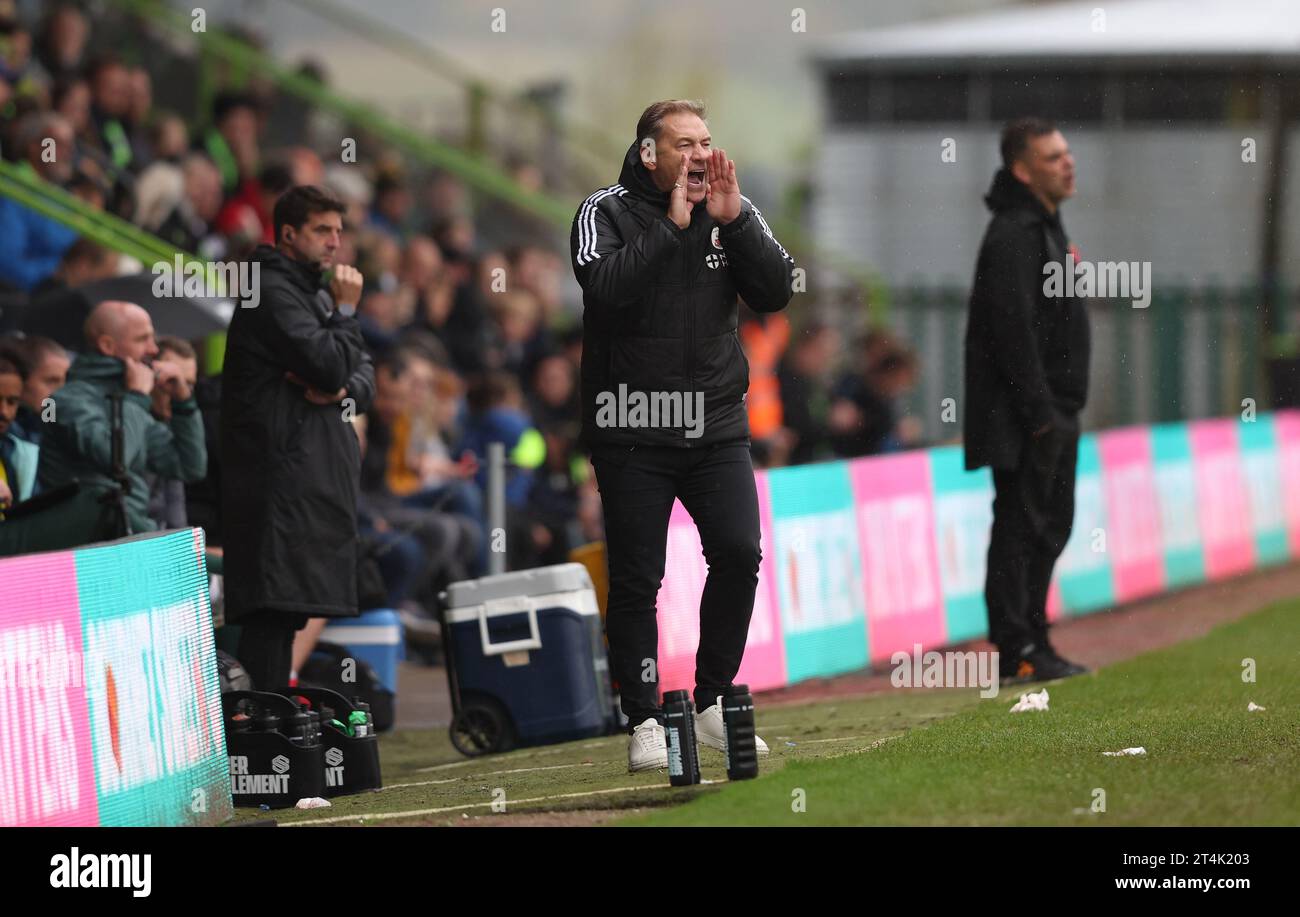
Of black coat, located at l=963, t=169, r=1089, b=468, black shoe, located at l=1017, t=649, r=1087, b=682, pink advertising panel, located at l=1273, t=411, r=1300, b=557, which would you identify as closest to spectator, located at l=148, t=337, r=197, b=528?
black coat, located at l=963, t=169, r=1089, b=468

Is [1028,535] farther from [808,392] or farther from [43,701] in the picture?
[808,392]

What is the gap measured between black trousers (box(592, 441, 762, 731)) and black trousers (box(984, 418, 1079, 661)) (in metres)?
2.62

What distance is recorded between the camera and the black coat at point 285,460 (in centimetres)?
870

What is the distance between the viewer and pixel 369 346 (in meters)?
14.9

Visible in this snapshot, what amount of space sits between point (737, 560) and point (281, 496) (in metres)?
1.87

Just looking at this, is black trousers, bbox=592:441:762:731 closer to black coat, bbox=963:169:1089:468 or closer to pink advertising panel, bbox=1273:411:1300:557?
black coat, bbox=963:169:1089:468

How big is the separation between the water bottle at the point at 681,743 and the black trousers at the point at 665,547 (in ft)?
2.38

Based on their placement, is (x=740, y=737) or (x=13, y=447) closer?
(x=740, y=737)

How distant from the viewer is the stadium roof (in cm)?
3372

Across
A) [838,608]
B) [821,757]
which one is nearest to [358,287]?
[821,757]

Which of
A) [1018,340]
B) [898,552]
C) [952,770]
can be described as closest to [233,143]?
[898,552]

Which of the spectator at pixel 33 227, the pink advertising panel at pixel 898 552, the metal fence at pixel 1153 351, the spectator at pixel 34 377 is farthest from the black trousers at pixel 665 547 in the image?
the metal fence at pixel 1153 351

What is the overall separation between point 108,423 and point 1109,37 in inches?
1076

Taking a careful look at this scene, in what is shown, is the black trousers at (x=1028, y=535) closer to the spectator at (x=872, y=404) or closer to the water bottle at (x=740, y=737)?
the water bottle at (x=740, y=737)
